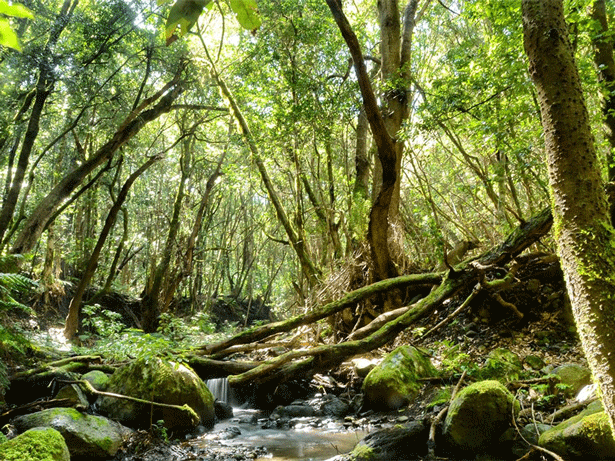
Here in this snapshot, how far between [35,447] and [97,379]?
135 inches

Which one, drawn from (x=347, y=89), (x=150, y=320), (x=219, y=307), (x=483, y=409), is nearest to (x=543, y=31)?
(x=483, y=409)

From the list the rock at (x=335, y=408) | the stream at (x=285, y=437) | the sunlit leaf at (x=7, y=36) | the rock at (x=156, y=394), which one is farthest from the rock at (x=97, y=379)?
the sunlit leaf at (x=7, y=36)

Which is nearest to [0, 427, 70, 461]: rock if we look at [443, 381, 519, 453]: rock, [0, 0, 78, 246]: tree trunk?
[443, 381, 519, 453]: rock

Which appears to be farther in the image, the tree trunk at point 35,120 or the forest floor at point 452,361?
the tree trunk at point 35,120

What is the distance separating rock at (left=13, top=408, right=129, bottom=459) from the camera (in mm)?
4754

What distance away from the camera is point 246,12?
3.95ft

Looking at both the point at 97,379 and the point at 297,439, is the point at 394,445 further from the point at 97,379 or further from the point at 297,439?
the point at 97,379

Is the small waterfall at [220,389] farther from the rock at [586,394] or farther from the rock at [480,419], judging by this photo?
the rock at [586,394]

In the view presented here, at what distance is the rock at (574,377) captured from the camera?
4.56 metres

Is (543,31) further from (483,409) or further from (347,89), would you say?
(347,89)

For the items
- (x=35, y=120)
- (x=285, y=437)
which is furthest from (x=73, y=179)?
(x=285, y=437)

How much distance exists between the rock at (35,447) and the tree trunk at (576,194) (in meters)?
3.70

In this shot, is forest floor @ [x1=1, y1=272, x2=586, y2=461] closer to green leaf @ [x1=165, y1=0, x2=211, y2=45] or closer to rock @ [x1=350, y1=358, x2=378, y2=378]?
rock @ [x1=350, y1=358, x2=378, y2=378]

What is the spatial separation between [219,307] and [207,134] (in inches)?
348
